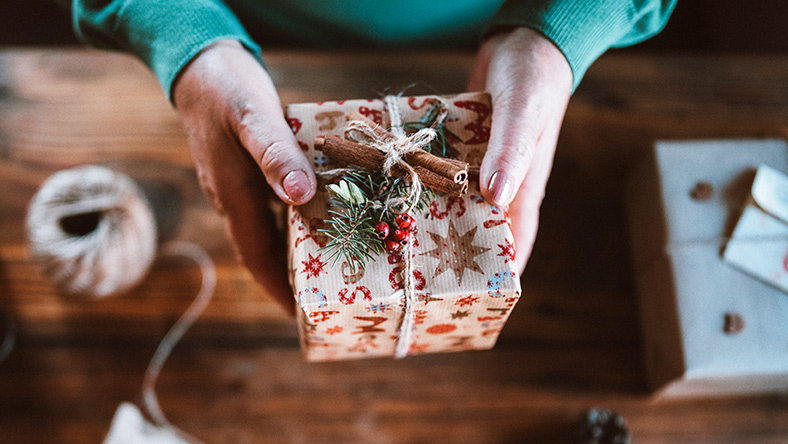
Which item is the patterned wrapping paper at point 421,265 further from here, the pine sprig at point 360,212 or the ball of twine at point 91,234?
the ball of twine at point 91,234

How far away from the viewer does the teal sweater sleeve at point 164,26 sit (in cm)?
67

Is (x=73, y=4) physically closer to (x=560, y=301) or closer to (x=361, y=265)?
(x=361, y=265)

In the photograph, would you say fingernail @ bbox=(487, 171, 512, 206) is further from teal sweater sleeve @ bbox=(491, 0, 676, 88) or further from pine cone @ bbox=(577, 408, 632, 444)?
pine cone @ bbox=(577, 408, 632, 444)

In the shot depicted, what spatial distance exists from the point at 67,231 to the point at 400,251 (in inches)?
27.8

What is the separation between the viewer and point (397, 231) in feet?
1.70

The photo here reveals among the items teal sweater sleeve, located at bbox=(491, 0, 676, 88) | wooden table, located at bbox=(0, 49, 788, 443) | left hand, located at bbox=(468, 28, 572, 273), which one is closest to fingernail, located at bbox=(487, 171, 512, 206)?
left hand, located at bbox=(468, 28, 572, 273)

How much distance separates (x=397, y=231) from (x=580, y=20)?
1.22ft

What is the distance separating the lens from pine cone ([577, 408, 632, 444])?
884 mm

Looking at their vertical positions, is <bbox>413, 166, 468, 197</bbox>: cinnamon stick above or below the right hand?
above

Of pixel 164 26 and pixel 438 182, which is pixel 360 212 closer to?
pixel 438 182

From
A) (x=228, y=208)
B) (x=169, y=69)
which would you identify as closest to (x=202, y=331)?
(x=228, y=208)

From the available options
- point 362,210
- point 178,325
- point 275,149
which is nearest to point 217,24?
point 275,149

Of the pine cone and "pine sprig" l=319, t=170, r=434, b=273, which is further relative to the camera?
the pine cone

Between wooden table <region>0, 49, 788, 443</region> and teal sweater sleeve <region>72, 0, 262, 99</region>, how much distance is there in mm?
338
